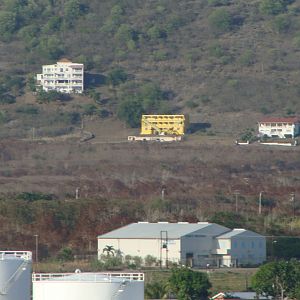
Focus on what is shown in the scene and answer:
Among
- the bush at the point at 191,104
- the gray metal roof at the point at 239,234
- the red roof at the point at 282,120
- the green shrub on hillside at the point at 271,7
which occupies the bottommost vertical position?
the gray metal roof at the point at 239,234

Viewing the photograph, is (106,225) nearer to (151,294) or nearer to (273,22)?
(151,294)

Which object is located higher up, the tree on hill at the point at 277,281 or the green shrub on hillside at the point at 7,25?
the green shrub on hillside at the point at 7,25

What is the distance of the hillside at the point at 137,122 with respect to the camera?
10188 cm

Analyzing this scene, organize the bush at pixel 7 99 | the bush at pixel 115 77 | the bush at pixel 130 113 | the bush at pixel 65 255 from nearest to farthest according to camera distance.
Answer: the bush at pixel 65 255 → the bush at pixel 130 113 → the bush at pixel 7 99 → the bush at pixel 115 77

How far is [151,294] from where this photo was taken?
73.3 m

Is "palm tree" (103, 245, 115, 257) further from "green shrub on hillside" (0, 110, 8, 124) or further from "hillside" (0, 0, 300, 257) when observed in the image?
"green shrub on hillside" (0, 110, 8, 124)

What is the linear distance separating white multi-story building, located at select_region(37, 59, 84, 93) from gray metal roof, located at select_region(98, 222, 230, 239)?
264ft

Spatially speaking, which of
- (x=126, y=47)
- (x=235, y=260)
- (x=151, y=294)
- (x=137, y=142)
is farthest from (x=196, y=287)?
(x=126, y=47)

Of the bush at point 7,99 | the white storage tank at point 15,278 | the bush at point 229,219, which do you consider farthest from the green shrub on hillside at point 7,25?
the white storage tank at point 15,278

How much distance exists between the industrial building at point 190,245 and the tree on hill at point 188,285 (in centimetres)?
1221

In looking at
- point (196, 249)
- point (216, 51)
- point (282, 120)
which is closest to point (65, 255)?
point (196, 249)

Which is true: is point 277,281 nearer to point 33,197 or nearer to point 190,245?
point 190,245

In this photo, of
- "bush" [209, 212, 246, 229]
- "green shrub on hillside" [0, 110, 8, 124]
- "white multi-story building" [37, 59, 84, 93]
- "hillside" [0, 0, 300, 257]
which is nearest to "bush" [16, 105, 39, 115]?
"hillside" [0, 0, 300, 257]

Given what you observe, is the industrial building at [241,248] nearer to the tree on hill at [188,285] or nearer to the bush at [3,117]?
the tree on hill at [188,285]
